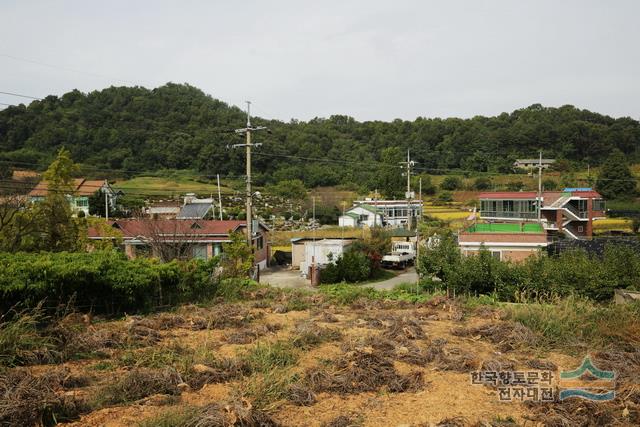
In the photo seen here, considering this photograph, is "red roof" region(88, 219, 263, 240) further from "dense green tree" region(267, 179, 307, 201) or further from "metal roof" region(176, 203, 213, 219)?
"dense green tree" region(267, 179, 307, 201)

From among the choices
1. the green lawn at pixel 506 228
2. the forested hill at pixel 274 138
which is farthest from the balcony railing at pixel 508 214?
the forested hill at pixel 274 138

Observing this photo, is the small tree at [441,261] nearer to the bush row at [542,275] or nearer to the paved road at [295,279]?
the bush row at [542,275]

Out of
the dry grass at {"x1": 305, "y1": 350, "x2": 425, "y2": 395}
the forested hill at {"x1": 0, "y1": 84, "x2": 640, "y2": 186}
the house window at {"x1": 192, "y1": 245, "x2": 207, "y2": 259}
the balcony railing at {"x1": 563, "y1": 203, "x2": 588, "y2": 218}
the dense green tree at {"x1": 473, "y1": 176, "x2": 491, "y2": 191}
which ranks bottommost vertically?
the house window at {"x1": 192, "y1": 245, "x2": 207, "y2": 259}

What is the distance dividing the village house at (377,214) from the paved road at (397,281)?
16.7 m

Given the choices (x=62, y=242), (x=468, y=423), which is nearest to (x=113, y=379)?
(x=468, y=423)

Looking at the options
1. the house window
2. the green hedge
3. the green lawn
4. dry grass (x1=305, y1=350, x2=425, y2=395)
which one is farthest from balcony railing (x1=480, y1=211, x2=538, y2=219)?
dry grass (x1=305, y1=350, x2=425, y2=395)

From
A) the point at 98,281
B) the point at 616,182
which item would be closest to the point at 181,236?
the point at 98,281

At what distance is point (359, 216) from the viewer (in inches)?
1635

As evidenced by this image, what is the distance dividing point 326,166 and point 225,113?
2112 cm

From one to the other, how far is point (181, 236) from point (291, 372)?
12257mm

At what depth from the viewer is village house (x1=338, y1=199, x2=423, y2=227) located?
4116 cm

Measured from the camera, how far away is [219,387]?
5.63 metres

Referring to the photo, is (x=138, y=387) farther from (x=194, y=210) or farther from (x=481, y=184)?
(x=481, y=184)

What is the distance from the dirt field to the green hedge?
2.67ft
